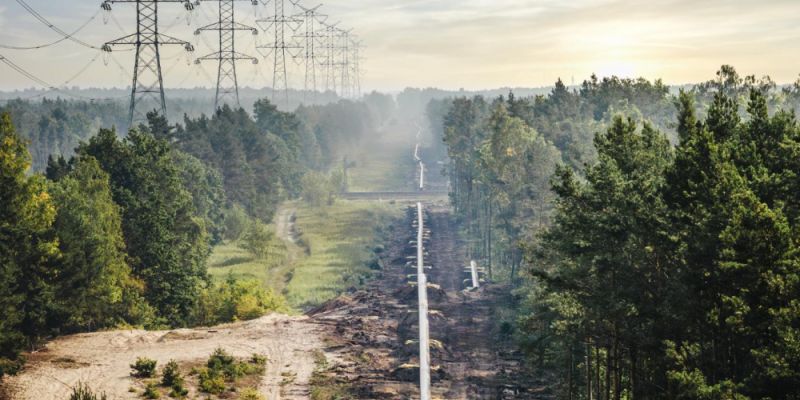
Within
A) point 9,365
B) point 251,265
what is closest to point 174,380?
point 9,365

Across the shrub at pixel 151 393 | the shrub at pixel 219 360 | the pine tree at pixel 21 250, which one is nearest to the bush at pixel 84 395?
the shrub at pixel 151 393

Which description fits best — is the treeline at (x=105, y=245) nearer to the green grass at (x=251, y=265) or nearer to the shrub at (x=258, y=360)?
the green grass at (x=251, y=265)

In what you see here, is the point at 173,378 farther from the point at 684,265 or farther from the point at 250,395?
the point at 684,265

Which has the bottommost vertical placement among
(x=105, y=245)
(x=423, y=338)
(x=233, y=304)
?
(x=423, y=338)

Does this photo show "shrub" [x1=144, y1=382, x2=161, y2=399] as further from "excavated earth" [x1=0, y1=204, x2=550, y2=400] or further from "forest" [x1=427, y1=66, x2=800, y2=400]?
"forest" [x1=427, y1=66, x2=800, y2=400]

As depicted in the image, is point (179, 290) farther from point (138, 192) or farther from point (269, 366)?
point (269, 366)

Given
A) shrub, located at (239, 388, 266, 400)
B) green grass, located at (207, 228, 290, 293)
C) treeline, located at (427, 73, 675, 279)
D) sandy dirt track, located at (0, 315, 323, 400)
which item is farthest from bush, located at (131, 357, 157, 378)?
green grass, located at (207, 228, 290, 293)
